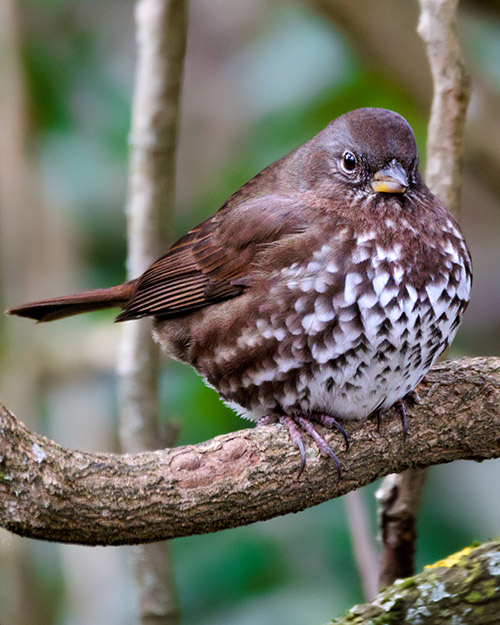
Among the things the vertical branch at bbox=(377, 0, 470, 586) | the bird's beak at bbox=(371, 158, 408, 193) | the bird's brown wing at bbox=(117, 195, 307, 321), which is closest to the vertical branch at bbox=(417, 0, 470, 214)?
the vertical branch at bbox=(377, 0, 470, 586)

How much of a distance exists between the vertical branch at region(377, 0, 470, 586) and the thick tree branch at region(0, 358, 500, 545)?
0.36 meters

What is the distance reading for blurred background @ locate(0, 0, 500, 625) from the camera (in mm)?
4234

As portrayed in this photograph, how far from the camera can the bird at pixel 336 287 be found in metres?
3.06

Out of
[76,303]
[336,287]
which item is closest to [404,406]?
[336,287]

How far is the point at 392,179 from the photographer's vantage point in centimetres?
315

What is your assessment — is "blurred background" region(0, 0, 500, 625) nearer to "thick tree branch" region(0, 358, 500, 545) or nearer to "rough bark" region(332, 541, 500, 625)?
"thick tree branch" region(0, 358, 500, 545)

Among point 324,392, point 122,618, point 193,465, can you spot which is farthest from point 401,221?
point 122,618

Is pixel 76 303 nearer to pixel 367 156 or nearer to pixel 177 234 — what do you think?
pixel 367 156

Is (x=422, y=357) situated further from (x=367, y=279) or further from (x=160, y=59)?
(x=160, y=59)

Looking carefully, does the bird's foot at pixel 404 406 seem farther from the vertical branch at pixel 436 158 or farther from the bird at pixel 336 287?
the vertical branch at pixel 436 158

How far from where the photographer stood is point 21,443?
2359 mm

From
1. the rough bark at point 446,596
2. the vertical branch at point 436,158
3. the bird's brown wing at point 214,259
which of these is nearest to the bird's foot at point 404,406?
the vertical branch at point 436,158

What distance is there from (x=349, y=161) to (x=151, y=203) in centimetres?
81

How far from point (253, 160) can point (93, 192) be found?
88cm
